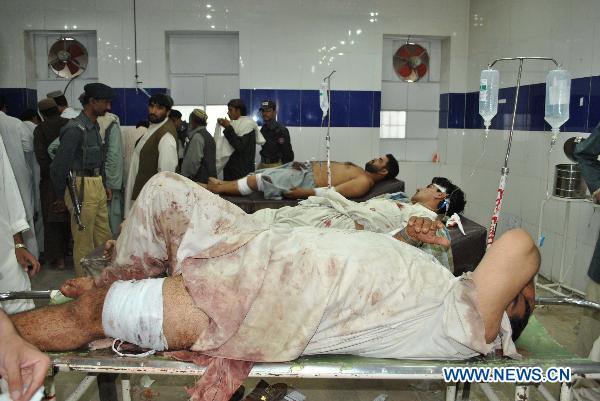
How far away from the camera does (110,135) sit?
423 centimetres

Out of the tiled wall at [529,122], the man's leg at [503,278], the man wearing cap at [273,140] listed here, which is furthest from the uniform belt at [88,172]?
the tiled wall at [529,122]

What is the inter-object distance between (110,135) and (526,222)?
403 cm

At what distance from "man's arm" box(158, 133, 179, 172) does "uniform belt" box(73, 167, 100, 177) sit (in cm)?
52

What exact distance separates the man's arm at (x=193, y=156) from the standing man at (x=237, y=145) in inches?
22.7

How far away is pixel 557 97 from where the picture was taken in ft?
8.54

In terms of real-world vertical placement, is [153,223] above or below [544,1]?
below

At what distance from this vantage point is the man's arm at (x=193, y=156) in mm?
4664

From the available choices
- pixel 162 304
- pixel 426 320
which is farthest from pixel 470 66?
pixel 162 304

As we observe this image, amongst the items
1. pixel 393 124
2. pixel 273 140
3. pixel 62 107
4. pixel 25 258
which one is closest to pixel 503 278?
pixel 25 258

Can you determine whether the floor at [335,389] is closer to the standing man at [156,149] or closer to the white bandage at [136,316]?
the white bandage at [136,316]

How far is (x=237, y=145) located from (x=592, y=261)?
361 cm

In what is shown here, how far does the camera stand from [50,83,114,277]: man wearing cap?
12.3ft

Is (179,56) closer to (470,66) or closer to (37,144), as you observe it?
(37,144)

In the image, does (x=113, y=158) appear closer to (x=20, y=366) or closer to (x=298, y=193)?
(x=298, y=193)
